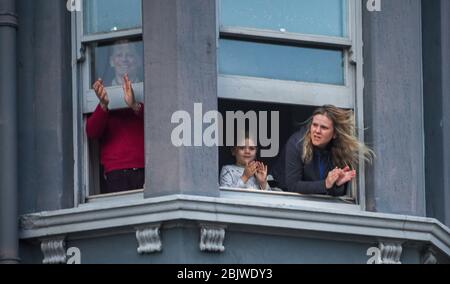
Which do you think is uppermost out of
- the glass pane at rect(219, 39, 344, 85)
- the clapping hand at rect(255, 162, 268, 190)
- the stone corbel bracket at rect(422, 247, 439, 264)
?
the glass pane at rect(219, 39, 344, 85)

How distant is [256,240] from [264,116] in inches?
51.8

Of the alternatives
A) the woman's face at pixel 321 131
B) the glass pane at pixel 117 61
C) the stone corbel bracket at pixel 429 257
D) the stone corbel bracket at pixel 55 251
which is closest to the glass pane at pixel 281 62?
the woman's face at pixel 321 131

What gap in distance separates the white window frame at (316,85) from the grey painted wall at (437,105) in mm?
720

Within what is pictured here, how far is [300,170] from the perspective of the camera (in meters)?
26.6

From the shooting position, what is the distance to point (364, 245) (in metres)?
26.2

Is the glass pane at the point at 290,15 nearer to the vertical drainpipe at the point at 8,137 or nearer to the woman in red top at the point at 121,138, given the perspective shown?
the woman in red top at the point at 121,138

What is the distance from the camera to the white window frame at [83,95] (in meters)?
26.6

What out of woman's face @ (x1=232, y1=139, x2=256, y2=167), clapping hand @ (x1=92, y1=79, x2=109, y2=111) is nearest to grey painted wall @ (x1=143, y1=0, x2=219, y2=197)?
clapping hand @ (x1=92, y1=79, x2=109, y2=111)

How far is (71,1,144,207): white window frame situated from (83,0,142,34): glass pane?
2.3 inches

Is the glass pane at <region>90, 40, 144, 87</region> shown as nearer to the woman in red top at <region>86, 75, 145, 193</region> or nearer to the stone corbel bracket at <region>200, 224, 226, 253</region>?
the woman in red top at <region>86, 75, 145, 193</region>

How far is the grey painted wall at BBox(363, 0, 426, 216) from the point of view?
87.2ft

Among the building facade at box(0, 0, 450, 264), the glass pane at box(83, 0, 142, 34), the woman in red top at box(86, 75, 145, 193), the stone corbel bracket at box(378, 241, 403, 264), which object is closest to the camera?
the building facade at box(0, 0, 450, 264)
